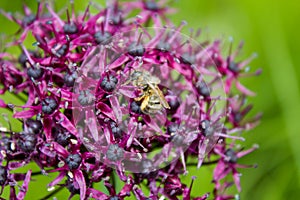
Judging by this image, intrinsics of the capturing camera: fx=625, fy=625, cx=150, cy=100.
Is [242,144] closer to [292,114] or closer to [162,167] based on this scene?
[292,114]

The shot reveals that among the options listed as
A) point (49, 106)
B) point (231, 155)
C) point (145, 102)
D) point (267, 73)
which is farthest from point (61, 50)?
point (267, 73)

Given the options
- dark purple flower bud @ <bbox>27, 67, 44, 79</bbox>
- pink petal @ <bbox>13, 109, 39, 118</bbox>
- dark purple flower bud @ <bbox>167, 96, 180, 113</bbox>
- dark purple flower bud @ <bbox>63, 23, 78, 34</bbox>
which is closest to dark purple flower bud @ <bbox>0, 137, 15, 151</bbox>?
pink petal @ <bbox>13, 109, 39, 118</bbox>

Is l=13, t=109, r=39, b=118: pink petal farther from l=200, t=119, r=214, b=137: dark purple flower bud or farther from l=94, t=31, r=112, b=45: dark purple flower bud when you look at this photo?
l=200, t=119, r=214, b=137: dark purple flower bud

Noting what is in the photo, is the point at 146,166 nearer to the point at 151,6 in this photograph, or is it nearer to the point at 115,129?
the point at 115,129

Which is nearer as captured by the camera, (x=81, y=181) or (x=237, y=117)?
(x=81, y=181)

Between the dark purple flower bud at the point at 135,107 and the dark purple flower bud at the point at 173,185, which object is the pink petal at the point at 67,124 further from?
the dark purple flower bud at the point at 173,185

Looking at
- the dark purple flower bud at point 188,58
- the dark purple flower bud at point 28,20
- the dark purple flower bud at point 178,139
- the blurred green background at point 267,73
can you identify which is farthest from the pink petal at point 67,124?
the blurred green background at point 267,73
